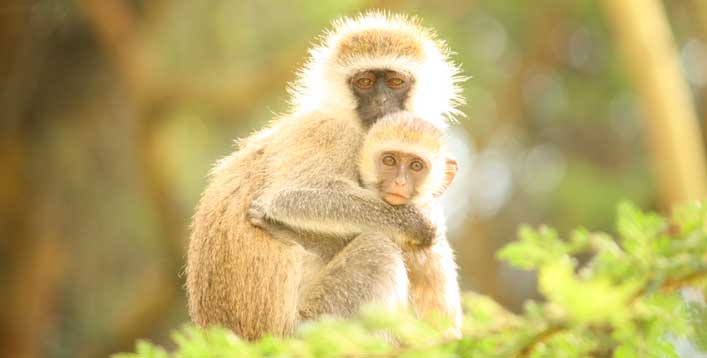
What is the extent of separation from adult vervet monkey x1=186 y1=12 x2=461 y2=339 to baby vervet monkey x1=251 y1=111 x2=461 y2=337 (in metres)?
0.07

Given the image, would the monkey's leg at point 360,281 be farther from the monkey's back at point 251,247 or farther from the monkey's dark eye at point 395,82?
the monkey's dark eye at point 395,82

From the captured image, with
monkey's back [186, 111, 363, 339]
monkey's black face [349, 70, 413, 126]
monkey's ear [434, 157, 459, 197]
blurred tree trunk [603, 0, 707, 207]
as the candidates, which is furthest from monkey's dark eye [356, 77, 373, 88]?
blurred tree trunk [603, 0, 707, 207]

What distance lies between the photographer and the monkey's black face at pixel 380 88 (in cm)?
463

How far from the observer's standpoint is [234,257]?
389cm

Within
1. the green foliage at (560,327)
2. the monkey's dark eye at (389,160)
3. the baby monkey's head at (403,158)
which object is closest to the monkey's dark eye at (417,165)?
the baby monkey's head at (403,158)

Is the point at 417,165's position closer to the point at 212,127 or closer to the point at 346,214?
the point at 346,214

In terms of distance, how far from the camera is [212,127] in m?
11.2

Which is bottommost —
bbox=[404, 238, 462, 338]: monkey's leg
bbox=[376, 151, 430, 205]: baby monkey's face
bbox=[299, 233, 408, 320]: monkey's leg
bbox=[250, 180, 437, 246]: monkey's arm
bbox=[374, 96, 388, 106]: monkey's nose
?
bbox=[299, 233, 408, 320]: monkey's leg

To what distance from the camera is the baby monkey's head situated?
415 centimetres

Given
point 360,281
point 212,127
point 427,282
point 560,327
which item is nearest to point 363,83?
point 427,282

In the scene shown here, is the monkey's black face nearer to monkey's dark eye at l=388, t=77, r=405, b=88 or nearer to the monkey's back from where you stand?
monkey's dark eye at l=388, t=77, r=405, b=88

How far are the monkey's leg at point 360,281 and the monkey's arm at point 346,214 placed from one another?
86 millimetres

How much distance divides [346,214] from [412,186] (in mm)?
368

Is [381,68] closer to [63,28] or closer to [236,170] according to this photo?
[236,170]
